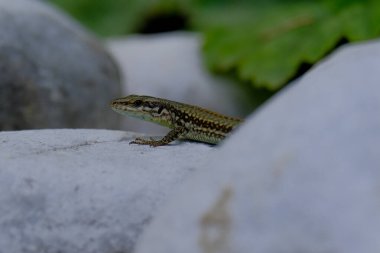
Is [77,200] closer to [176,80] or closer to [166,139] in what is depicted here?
[166,139]

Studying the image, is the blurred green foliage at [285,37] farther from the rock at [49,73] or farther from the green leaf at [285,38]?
the rock at [49,73]

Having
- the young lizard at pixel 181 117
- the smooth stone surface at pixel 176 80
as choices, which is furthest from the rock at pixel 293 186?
the smooth stone surface at pixel 176 80

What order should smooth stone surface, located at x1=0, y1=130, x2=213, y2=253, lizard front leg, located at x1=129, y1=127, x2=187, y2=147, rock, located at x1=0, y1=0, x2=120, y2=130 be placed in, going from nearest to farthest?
smooth stone surface, located at x1=0, y1=130, x2=213, y2=253, lizard front leg, located at x1=129, y1=127, x2=187, y2=147, rock, located at x1=0, y1=0, x2=120, y2=130

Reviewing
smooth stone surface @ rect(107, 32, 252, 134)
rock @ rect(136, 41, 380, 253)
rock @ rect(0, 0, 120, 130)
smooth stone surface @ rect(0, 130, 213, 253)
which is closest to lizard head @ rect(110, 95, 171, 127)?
rock @ rect(0, 0, 120, 130)

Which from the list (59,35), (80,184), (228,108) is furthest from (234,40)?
(80,184)

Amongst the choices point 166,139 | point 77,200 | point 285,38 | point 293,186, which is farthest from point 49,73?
point 293,186

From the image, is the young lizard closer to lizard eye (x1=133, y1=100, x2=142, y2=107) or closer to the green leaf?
lizard eye (x1=133, y1=100, x2=142, y2=107)
